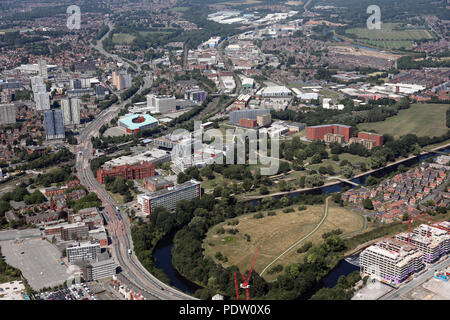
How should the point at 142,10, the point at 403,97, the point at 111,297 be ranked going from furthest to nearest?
the point at 142,10, the point at 403,97, the point at 111,297

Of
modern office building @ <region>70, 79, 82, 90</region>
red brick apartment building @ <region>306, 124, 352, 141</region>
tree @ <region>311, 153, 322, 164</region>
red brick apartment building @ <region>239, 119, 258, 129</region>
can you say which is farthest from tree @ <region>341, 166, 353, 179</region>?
modern office building @ <region>70, 79, 82, 90</region>

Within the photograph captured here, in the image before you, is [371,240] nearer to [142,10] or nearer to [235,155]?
[235,155]

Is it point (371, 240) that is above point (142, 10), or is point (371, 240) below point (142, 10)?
below

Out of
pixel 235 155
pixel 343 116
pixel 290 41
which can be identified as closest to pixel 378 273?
pixel 235 155

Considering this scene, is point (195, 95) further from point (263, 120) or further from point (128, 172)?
point (128, 172)

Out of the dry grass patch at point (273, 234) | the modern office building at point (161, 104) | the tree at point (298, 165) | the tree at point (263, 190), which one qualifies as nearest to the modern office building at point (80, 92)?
the modern office building at point (161, 104)

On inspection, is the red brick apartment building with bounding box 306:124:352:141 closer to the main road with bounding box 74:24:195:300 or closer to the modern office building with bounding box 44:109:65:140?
the main road with bounding box 74:24:195:300
